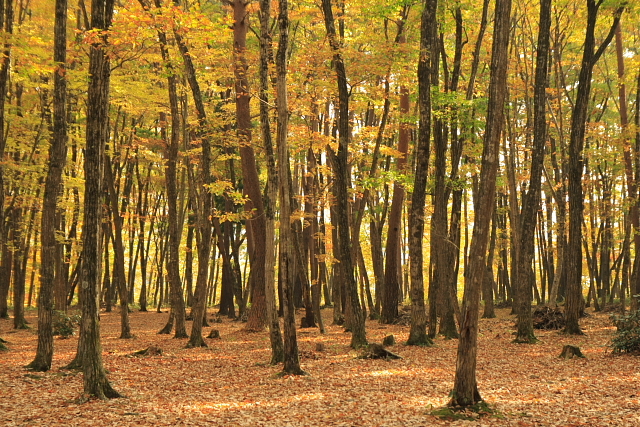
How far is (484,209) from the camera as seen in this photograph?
7.23 m

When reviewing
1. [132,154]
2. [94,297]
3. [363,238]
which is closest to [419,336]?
[94,297]

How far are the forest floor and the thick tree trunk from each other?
67 cm

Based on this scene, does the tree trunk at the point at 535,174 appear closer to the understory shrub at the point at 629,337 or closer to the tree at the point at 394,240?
the understory shrub at the point at 629,337

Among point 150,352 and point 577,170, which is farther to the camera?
point 577,170

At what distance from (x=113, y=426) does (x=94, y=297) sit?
1957mm

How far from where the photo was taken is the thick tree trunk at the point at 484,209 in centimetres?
716

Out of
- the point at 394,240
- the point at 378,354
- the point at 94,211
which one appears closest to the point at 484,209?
the point at 94,211

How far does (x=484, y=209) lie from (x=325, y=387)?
14.2ft

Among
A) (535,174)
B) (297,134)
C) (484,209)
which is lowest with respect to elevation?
(484,209)

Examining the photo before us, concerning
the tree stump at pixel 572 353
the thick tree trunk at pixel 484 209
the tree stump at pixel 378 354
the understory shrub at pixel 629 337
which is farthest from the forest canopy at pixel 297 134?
the understory shrub at pixel 629 337

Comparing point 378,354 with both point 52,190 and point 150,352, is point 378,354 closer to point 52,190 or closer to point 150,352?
point 150,352

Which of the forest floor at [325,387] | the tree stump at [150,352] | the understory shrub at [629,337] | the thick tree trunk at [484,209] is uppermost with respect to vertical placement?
the thick tree trunk at [484,209]

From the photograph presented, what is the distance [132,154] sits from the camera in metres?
24.1

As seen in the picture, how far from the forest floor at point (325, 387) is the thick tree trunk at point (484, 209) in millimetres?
673
